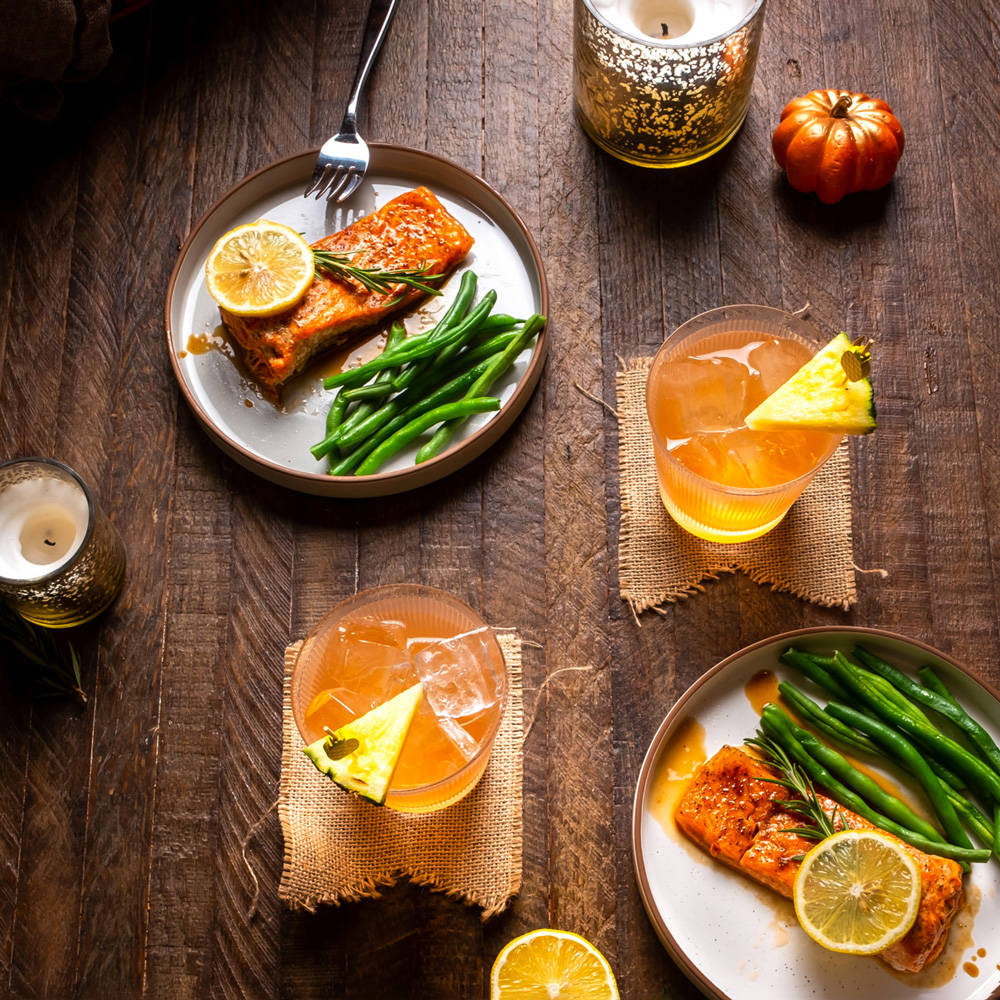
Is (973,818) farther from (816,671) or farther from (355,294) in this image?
(355,294)

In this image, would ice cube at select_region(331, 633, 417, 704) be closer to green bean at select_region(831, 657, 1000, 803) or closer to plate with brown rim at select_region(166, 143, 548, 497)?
plate with brown rim at select_region(166, 143, 548, 497)

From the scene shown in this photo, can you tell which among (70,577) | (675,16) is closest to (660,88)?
(675,16)

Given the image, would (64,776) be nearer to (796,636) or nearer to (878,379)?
(796,636)

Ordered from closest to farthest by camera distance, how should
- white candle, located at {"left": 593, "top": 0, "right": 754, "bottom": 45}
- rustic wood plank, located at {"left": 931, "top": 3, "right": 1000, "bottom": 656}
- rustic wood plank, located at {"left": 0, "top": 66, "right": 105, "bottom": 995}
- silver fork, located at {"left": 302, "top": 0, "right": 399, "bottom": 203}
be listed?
rustic wood plank, located at {"left": 0, "top": 66, "right": 105, "bottom": 995}
white candle, located at {"left": 593, "top": 0, "right": 754, "bottom": 45}
rustic wood plank, located at {"left": 931, "top": 3, "right": 1000, "bottom": 656}
silver fork, located at {"left": 302, "top": 0, "right": 399, "bottom": 203}

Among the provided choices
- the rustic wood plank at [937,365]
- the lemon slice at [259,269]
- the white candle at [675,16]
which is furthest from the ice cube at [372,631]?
the white candle at [675,16]

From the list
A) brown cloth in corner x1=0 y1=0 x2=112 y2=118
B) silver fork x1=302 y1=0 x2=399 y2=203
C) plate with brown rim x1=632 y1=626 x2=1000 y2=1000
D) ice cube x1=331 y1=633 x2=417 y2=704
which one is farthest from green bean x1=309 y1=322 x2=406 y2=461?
brown cloth in corner x1=0 y1=0 x2=112 y2=118

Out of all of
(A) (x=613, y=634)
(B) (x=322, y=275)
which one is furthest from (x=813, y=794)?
(B) (x=322, y=275)

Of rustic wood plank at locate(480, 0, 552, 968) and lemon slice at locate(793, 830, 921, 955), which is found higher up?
rustic wood plank at locate(480, 0, 552, 968)
